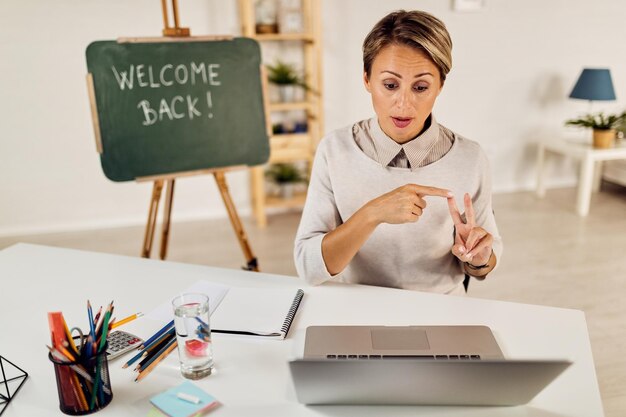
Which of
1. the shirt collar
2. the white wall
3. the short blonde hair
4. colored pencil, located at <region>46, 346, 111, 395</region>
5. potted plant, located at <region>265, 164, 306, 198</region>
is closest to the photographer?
colored pencil, located at <region>46, 346, 111, 395</region>

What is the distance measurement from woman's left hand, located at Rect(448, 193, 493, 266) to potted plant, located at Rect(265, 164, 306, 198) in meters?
2.49

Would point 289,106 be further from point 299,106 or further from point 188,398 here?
point 188,398

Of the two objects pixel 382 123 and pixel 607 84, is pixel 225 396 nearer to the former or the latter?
pixel 382 123

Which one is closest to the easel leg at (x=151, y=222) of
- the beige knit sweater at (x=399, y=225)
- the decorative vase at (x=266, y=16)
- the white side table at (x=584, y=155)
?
the beige knit sweater at (x=399, y=225)

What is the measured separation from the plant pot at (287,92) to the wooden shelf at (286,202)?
65 centimetres

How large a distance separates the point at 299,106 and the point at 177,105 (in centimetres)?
122

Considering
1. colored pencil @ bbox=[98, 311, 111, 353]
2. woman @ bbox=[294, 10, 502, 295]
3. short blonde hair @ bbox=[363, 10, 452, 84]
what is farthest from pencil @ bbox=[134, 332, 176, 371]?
short blonde hair @ bbox=[363, 10, 452, 84]

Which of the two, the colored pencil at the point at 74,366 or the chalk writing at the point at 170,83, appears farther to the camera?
the chalk writing at the point at 170,83

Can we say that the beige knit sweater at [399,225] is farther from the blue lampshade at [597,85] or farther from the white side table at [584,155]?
the blue lampshade at [597,85]

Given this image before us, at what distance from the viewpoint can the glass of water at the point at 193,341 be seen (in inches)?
36.5

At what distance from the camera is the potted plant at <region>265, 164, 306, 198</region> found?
11.9ft

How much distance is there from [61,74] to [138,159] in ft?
4.64

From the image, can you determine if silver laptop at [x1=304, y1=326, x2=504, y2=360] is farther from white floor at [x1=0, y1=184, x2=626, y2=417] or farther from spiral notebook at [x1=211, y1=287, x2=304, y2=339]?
white floor at [x1=0, y1=184, x2=626, y2=417]

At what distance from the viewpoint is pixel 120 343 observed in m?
1.02
